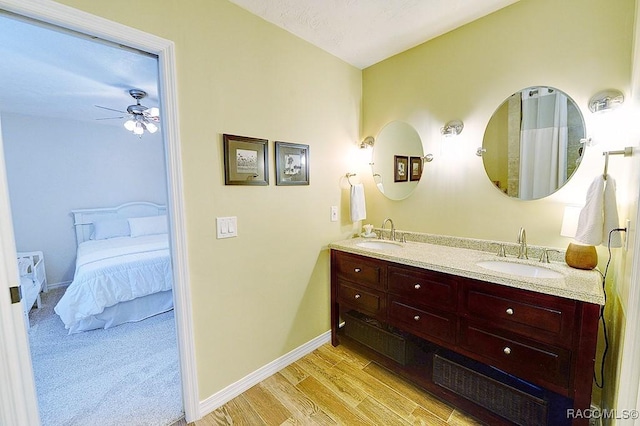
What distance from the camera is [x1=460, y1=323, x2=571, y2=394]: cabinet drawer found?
117 cm

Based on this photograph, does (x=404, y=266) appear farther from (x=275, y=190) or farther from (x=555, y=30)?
(x=555, y=30)

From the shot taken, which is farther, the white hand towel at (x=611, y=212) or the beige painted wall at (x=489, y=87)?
the beige painted wall at (x=489, y=87)

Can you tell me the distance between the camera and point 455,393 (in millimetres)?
1526

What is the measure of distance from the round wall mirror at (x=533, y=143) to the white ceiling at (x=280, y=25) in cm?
68

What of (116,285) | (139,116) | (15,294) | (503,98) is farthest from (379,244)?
(139,116)

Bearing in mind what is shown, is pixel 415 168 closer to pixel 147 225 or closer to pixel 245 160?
pixel 245 160

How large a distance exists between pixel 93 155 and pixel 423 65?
4.82 m

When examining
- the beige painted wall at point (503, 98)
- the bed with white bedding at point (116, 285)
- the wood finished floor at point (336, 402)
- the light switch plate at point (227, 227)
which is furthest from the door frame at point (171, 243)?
the beige painted wall at point (503, 98)

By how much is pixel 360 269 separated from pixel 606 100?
1.73 m

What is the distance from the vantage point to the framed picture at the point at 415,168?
2.15 meters

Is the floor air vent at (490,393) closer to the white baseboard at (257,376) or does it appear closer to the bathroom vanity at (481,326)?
the bathroom vanity at (481,326)

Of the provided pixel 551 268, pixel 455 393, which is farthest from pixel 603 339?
pixel 455 393

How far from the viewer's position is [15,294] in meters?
0.99

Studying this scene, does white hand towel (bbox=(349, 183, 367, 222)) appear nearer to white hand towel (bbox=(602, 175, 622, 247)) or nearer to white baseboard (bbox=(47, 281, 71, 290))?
white hand towel (bbox=(602, 175, 622, 247))
